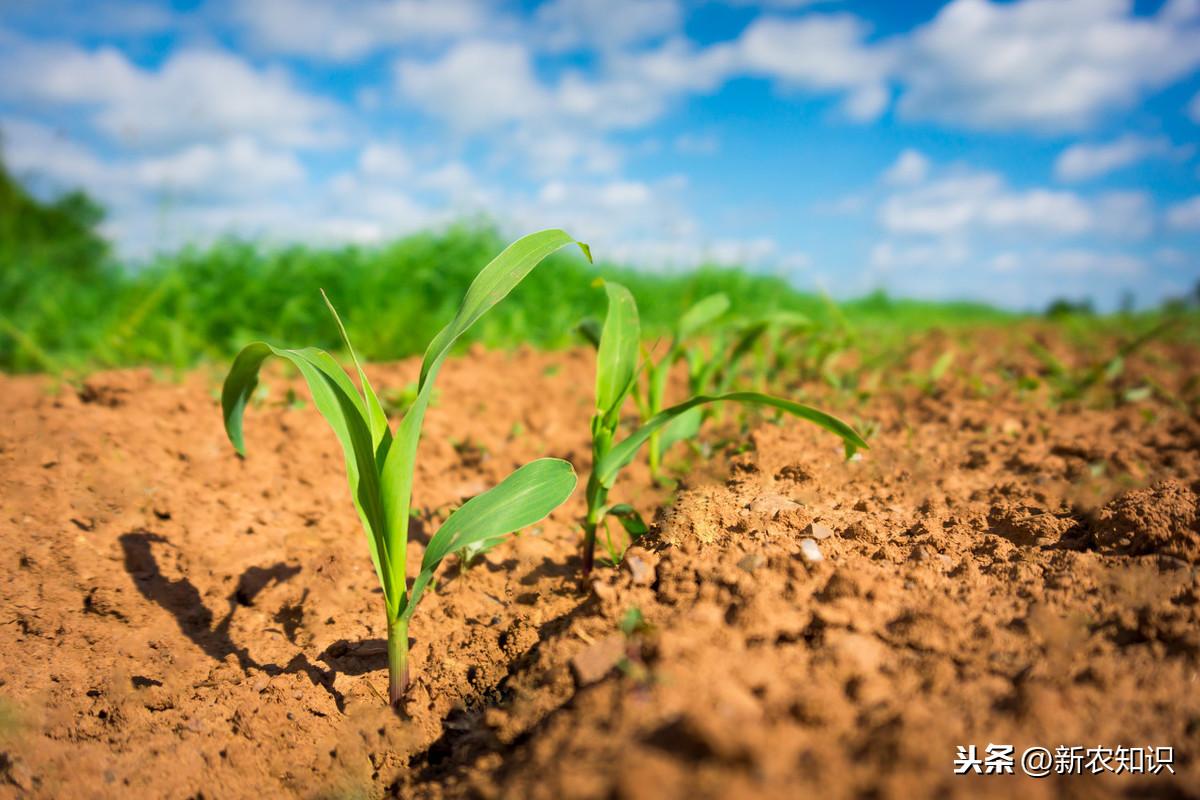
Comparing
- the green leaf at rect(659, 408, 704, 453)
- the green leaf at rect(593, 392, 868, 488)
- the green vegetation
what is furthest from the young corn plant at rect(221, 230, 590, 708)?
the green vegetation

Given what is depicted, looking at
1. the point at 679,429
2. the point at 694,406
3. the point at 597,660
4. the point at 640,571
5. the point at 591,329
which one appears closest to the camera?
the point at 597,660

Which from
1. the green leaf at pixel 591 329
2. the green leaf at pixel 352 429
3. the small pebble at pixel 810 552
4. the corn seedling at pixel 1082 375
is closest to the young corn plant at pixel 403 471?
the green leaf at pixel 352 429

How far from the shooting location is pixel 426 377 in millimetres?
1301

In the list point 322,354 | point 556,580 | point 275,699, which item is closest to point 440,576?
point 556,580

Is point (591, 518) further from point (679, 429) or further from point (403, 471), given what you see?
point (679, 429)

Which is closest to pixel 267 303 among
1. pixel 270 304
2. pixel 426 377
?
pixel 270 304

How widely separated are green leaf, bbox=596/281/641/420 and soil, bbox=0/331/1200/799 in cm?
30

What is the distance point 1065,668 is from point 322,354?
1346mm

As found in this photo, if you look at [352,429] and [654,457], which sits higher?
[352,429]

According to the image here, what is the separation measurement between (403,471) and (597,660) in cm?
49

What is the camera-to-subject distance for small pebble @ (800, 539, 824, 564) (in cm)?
138

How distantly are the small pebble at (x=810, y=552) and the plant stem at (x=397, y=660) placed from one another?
78 cm

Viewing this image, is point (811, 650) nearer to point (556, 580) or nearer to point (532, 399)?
point (556, 580)

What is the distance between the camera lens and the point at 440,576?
1.85 meters
